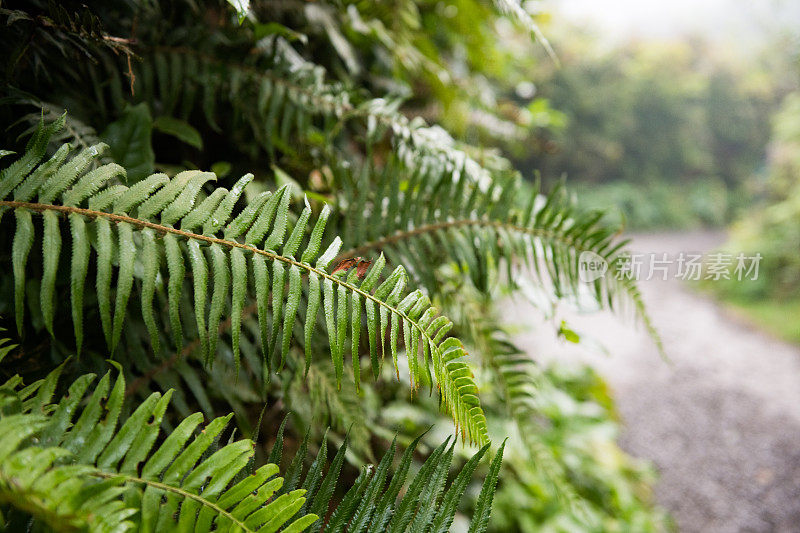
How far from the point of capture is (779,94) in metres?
12.0

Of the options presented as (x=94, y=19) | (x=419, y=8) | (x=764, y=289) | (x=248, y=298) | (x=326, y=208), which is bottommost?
(x=248, y=298)

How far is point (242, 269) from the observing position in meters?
0.54

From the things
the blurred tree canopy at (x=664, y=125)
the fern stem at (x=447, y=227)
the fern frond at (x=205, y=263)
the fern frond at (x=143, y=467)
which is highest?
the blurred tree canopy at (x=664, y=125)

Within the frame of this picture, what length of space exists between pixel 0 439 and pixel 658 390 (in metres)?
5.29

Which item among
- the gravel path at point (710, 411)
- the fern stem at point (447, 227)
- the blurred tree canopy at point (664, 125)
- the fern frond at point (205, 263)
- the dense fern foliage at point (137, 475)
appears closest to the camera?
the dense fern foliage at point (137, 475)

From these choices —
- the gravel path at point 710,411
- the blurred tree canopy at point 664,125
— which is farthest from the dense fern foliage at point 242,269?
the blurred tree canopy at point 664,125

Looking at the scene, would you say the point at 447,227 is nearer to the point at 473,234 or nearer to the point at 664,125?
the point at 473,234

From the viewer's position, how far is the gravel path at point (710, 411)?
3.38 m

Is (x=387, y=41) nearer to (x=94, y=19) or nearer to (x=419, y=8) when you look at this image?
(x=419, y=8)

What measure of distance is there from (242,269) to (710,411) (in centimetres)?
516

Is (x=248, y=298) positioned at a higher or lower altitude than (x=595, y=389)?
lower

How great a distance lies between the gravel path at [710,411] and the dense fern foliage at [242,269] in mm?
2158

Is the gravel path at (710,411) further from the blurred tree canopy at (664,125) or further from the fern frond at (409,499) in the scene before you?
the blurred tree canopy at (664,125)

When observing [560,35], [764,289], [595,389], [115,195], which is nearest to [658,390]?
[595,389]
